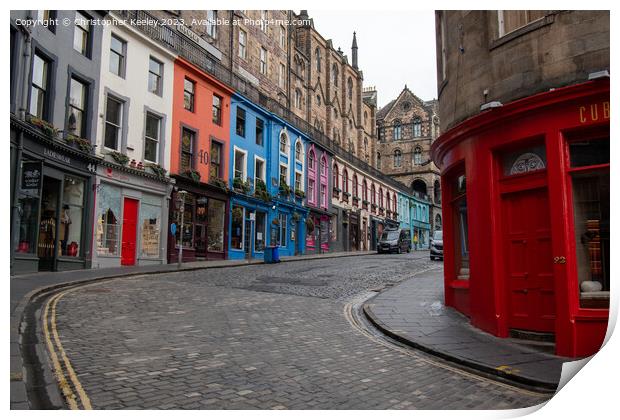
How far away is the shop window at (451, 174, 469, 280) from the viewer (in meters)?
7.64

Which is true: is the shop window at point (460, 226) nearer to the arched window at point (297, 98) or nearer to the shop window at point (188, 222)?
the shop window at point (188, 222)

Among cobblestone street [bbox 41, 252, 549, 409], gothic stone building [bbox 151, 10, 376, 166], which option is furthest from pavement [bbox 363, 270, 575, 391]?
gothic stone building [bbox 151, 10, 376, 166]

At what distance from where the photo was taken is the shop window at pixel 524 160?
563 cm

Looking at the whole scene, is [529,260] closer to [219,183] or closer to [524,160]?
[524,160]

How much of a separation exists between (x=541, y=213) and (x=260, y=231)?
18.8m

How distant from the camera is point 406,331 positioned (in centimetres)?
671

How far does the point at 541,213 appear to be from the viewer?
564 cm

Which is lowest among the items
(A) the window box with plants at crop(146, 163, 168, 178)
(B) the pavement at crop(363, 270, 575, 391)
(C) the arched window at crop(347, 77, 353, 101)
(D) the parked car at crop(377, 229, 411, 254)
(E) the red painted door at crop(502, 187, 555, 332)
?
(B) the pavement at crop(363, 270, 575, 391)

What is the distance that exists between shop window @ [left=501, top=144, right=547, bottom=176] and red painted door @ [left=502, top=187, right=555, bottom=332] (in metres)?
0.27

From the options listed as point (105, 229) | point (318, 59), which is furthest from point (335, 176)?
point (105, 229)

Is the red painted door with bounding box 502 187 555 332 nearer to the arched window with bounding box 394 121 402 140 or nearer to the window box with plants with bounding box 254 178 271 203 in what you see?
the arched window with bounding box 394 121 402 140

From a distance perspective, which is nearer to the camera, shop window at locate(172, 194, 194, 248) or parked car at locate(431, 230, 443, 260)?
shop window at locate(172, 194, 194, 248)
